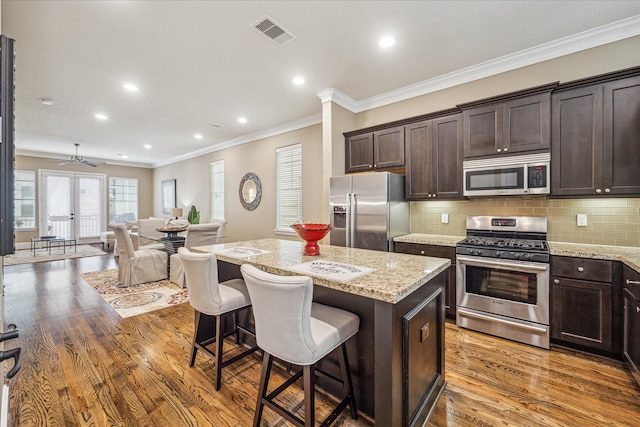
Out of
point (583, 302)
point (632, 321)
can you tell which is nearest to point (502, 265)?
point (583, 302)

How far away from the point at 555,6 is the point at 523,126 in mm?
988

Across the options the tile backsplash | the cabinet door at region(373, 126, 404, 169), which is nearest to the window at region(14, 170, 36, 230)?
the cabinet door at region(373, 126, 404, 169)

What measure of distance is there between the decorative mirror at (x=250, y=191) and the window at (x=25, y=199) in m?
6.51

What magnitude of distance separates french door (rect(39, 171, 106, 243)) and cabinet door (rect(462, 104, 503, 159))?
10677 millimetres

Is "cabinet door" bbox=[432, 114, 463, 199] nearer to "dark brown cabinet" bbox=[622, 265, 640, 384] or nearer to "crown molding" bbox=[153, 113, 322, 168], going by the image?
"dark brown cabinet" bbox=[622, 265, 640, 384]

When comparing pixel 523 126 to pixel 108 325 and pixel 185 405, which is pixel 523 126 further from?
pixel 108 325

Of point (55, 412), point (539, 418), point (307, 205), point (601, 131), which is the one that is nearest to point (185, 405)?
point (55, 412)

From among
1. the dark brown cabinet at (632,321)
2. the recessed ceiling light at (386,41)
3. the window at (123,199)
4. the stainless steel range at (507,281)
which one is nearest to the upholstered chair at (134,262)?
the recessed ceiling light at (386,41)

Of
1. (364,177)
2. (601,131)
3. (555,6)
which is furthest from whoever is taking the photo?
(364,177)

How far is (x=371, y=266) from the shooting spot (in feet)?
5.78

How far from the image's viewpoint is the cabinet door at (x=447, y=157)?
3189mm

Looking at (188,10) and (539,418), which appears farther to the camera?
(188,10)

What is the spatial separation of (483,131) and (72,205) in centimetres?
1101

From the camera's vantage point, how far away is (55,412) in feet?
5.73
